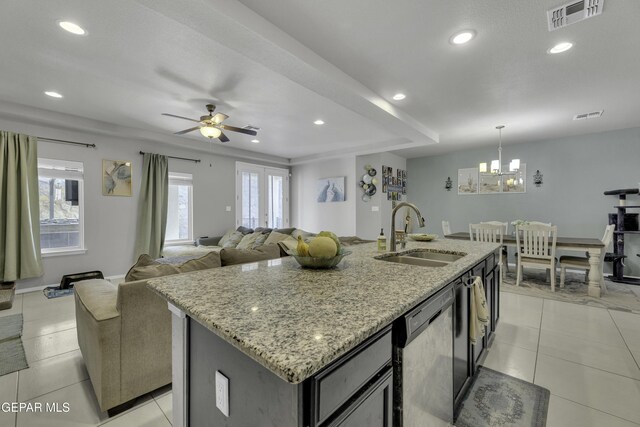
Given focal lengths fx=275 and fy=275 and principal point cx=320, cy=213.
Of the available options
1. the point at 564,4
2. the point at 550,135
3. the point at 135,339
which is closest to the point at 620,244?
the point at 550,135

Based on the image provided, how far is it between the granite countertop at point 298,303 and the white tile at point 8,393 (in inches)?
54.9

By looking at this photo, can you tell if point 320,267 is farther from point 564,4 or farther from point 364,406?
point 564,4

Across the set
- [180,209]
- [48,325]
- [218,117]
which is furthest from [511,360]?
[180,209]

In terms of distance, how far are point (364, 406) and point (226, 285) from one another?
2.27 ft

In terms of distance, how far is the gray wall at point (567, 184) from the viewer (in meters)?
4.65

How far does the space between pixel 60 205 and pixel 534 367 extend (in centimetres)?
623

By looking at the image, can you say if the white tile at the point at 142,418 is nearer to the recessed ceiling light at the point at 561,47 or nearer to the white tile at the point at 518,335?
the white tile at the point at 518,335

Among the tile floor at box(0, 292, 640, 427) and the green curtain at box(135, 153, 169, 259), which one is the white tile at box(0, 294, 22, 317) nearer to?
the tile floor at box(0, 292, 640, 427)

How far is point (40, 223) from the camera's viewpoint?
4094mm

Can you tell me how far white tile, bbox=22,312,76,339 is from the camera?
8.63ft

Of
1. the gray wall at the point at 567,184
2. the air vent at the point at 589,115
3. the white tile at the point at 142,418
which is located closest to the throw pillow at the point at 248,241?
the white tile at the point at 142,418

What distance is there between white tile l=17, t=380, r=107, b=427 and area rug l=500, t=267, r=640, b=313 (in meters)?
4.64

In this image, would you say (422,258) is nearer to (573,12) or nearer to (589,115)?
(573,12)

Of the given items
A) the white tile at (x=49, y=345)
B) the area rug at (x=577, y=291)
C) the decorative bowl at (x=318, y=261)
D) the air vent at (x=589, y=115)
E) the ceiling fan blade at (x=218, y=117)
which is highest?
the air vent at (x=589, y=115)
